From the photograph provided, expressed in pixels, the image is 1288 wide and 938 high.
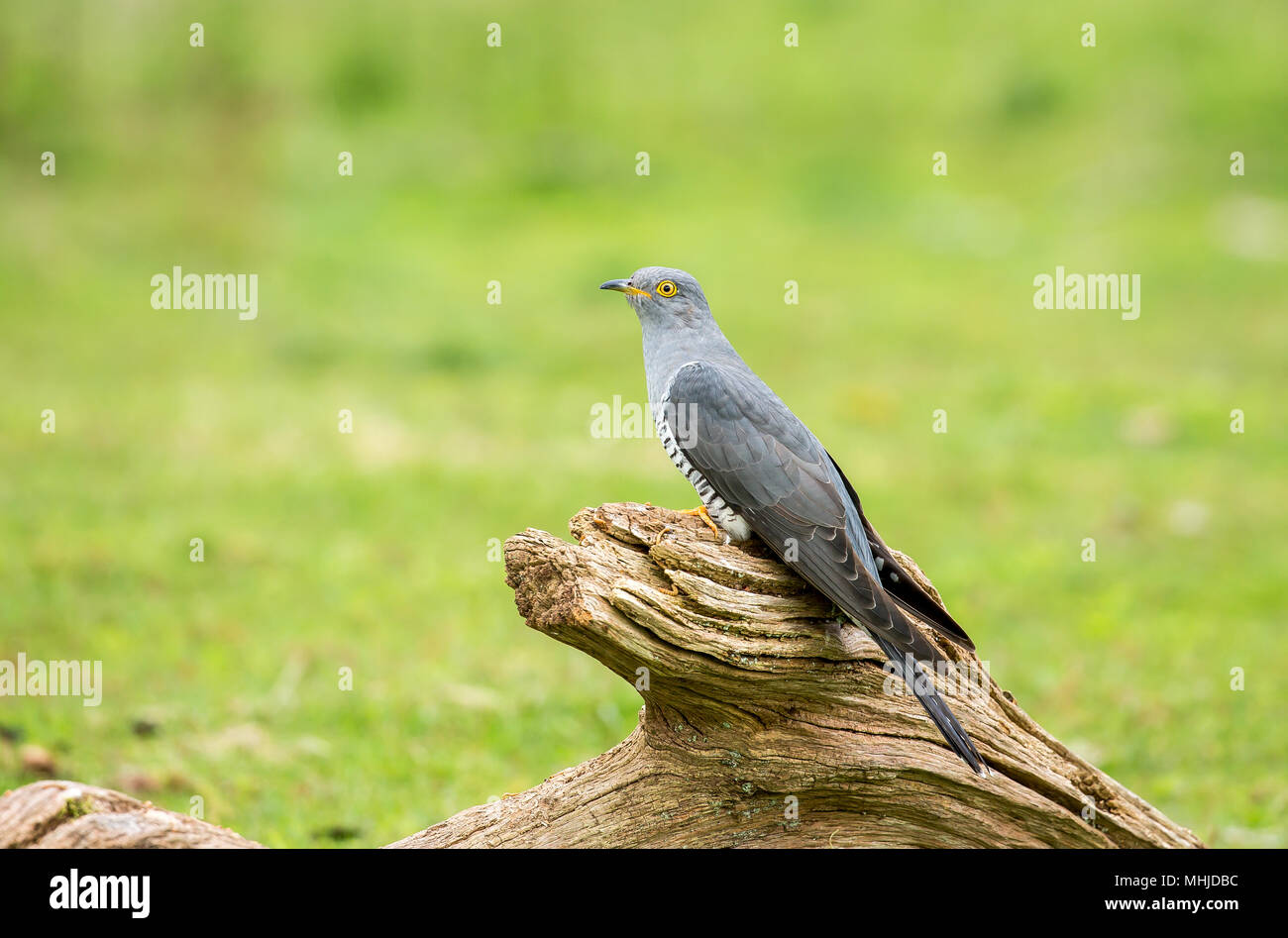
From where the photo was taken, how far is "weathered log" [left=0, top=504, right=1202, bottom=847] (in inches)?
153

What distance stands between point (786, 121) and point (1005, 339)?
6.17 metres

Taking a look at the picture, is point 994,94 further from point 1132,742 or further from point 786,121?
point 1132,742

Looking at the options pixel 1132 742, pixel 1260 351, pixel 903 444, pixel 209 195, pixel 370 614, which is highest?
pixel 209 195

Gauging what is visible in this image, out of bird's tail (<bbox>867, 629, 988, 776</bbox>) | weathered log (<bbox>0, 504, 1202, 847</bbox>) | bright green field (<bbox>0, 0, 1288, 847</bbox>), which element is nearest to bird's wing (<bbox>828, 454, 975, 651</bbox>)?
weathered log (<bbox>0, 504, 1202, 847</bbox>)

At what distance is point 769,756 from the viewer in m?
3.98

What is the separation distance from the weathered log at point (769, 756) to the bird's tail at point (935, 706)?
5.6 inches

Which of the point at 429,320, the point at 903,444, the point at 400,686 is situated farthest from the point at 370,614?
the point at 429,320

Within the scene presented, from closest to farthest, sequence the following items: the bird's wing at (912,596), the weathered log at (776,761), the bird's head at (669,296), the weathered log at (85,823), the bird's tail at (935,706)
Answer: the weathered log at (85,823) → the bird's tail at (935,706) → the weathered log at (776,761) → the bird's wing at (912,596) → the bird's head at (669,296)

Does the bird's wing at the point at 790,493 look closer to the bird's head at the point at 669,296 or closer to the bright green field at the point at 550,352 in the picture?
the bird's head at the point at 669,296

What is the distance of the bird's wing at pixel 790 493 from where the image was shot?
12.7 feet

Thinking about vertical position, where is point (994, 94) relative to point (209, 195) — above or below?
above

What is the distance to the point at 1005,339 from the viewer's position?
12367mm

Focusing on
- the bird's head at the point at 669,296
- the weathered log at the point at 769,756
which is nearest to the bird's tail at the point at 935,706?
the weathered log at the point at 769,756
